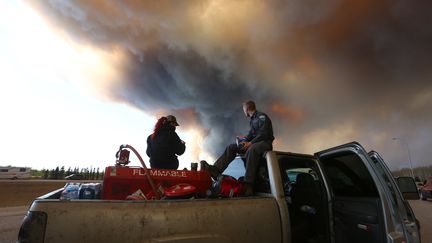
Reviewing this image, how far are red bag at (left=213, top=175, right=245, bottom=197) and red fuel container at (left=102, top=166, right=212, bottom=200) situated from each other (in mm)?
176

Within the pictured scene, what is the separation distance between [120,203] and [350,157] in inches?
106

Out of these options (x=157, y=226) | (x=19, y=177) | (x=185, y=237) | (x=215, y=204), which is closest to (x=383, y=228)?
(x=215, y=204)

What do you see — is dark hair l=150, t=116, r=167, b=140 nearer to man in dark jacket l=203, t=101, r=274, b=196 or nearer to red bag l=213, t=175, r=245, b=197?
man in dark jacket l=203, t=101, r=274, b=196

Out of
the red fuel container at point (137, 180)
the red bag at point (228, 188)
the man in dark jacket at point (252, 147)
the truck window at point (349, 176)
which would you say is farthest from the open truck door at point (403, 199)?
the red fuel container at point (137, 180)

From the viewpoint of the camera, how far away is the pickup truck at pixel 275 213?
1.94 m

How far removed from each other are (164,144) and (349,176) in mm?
2541

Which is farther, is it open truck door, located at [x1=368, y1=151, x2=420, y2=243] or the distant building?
the distant building

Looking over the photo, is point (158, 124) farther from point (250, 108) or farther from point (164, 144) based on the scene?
point (250, 108)

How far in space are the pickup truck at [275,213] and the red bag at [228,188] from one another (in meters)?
0.33

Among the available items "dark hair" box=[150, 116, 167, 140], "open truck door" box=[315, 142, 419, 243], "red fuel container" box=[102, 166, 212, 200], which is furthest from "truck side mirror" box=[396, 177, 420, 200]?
"dark hair" box=[150, 116, 167, 140]

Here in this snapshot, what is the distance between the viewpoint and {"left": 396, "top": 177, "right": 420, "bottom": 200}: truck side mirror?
2.47 metres

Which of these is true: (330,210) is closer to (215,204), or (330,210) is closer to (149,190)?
(215,204)

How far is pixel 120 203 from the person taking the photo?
2.09m

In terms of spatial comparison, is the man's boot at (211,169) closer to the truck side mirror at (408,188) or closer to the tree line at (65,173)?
the truck side mirror at (408,188)
